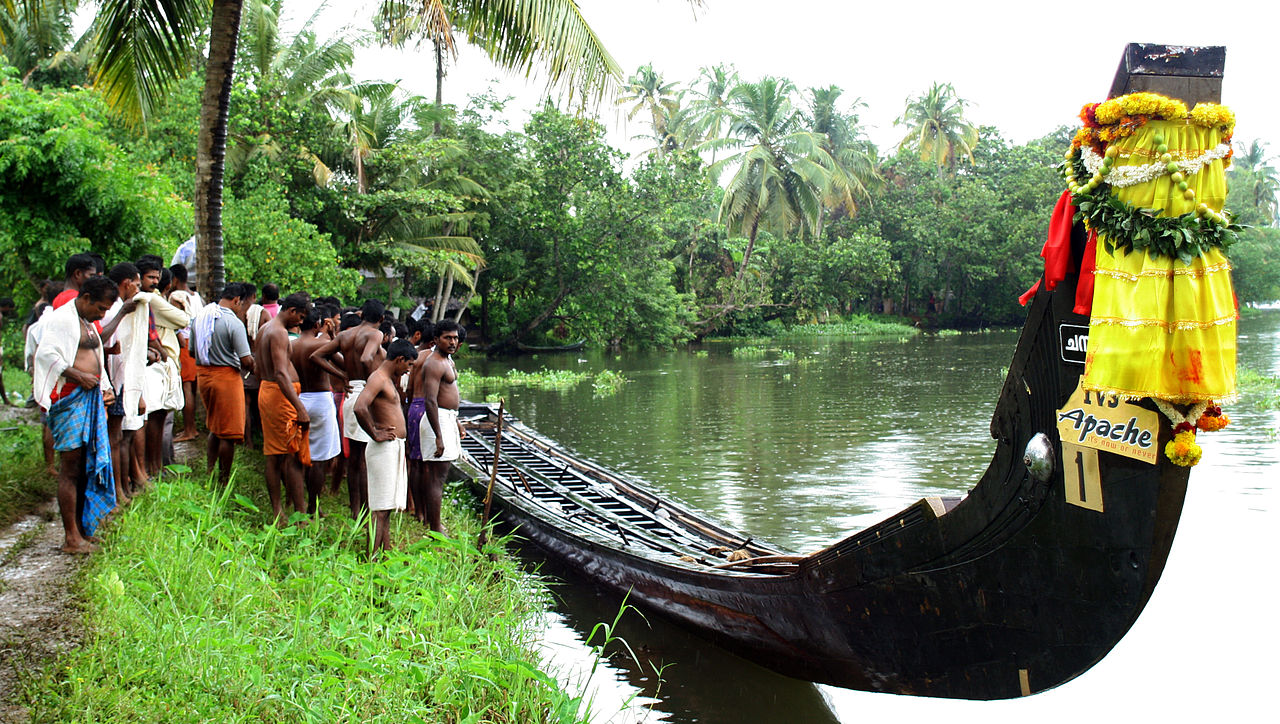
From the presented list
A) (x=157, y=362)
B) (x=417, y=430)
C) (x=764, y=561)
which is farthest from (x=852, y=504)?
(x=157, y=362)

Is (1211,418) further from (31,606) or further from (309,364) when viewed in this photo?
(309,364)

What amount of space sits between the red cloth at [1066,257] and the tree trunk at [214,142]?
6.97 meters

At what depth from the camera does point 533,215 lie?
28375 millimetres

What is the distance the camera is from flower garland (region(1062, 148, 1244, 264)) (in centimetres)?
321

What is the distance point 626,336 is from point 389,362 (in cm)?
2559

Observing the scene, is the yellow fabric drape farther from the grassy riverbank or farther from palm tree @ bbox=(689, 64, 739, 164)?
palm tree @ bbox=(689, 64, 739, 164)

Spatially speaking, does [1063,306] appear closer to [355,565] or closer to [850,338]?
[355,565]

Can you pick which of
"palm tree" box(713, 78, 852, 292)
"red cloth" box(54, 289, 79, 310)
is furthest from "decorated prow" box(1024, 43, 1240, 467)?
"palm tree" box(713, 78, 852, 292)

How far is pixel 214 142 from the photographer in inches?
331

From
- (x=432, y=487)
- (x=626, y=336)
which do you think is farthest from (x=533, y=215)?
(x=432, y=487)

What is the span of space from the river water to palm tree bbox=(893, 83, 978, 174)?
76.2ft

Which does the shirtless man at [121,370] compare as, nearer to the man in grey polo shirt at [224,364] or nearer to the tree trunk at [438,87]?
the man in grey polo shirt at [224,364]

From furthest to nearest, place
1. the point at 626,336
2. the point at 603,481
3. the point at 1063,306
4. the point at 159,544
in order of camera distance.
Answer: the point at 626,336, the point at 603,481, the point at 159,544, the point at 1063,306

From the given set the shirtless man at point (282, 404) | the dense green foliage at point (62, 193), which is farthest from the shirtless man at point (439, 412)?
the dense green foliage at point (62, 193)
